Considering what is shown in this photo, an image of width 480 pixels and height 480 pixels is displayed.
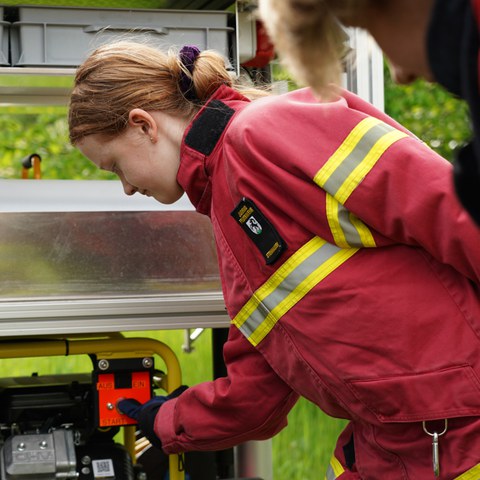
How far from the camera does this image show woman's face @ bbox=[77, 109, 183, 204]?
2275mm

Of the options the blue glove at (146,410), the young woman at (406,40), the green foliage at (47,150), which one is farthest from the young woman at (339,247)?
the green foliage at (47,150)

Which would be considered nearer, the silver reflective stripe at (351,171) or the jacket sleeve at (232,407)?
the silver reflective stripe at (351,171)

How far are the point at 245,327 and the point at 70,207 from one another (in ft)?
2.34

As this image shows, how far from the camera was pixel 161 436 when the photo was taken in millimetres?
2510

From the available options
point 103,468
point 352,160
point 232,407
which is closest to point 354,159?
point 352,160

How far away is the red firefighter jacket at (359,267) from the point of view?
188cm

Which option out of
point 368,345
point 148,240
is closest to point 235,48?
point 148,240

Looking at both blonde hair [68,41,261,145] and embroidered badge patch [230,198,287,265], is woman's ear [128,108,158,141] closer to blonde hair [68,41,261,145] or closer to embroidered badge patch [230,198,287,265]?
blonde hair [68,41,261,145]

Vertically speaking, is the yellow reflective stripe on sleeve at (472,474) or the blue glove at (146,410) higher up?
the yellow reflective stripe on sleeve at (472,474)

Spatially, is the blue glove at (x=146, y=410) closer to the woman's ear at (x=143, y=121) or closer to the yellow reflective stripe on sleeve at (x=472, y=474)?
the woman's ear at (x=143, y=121)

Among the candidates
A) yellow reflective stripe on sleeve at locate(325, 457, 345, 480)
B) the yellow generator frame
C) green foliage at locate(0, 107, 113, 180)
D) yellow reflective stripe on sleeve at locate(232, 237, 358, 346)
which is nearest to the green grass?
green foliage at locate(0, 107, 113, 180)

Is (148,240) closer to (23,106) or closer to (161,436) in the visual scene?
(161,436)

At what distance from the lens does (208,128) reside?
2.17 meters

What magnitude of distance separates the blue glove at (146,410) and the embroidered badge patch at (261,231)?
72 centimetres
